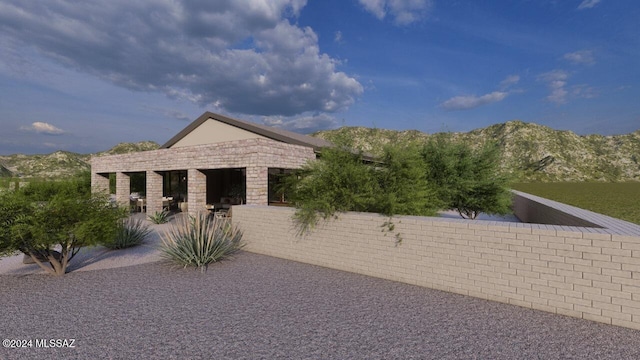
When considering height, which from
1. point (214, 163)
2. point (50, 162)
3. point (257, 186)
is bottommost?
point (257, 186)

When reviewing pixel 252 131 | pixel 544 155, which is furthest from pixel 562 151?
pixel 252 131

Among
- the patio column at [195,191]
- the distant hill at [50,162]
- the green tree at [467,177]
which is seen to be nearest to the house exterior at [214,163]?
the patio column at [195,191]

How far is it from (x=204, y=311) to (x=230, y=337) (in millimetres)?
1123

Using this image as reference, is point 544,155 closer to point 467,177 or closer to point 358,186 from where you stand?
point 467,177

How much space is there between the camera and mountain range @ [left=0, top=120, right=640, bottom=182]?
81.1 metres

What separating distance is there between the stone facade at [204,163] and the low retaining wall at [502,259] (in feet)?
12.9

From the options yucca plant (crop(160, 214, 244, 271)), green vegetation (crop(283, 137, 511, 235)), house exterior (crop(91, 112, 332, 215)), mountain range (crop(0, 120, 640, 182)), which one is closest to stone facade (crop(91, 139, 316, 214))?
house exterior (crop(91, 112, 332, 215))

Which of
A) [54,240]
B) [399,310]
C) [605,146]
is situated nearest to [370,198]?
[399,310]

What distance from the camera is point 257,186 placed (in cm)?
1111

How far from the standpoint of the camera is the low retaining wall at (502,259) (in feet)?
14.8

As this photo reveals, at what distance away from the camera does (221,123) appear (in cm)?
1791

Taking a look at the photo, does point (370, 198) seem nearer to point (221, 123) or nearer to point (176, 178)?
point (221, 123)

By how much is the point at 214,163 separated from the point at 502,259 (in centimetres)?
1154

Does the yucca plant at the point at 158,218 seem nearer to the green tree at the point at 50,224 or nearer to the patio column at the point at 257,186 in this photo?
the patio column at the point at 257,186
